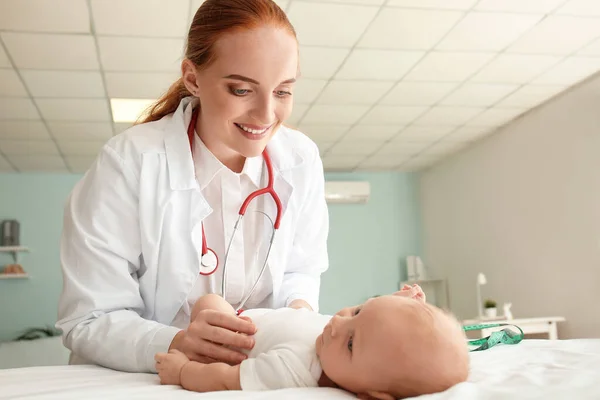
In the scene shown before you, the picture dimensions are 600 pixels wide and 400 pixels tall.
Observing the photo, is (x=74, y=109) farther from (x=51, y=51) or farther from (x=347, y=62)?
(x=347, y=62)

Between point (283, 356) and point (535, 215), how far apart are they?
538cm

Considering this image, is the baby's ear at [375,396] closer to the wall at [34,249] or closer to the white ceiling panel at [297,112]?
the white ceiling panel at [297,112]

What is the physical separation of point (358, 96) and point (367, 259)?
339 cm

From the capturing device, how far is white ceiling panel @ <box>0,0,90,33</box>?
367 cm

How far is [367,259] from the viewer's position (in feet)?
27.2

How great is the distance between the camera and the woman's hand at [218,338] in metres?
1.10

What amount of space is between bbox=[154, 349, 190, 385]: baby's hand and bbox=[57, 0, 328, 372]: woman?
6 centimetres

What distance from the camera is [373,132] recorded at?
21.5 ft

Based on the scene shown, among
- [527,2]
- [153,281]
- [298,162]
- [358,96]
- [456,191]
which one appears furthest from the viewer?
[456,191]

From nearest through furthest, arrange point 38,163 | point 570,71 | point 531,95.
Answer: point 570,71, point 531,95, point 38,163

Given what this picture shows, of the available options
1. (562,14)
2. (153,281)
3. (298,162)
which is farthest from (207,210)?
(562,14)

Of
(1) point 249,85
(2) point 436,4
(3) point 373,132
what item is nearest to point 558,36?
(2) point 436,4

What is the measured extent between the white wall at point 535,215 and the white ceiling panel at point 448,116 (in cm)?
56

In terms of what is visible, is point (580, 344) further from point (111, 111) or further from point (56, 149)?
point (56, 149)
